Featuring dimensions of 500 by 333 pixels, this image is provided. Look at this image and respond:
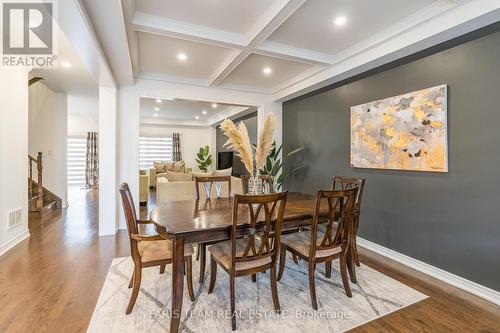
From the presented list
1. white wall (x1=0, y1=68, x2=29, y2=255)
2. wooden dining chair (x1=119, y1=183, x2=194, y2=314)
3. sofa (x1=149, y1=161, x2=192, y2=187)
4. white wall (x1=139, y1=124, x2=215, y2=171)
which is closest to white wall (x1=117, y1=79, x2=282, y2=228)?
white wall (x1=0, y1=68, x2=29, y2=255)

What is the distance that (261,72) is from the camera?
4027mm

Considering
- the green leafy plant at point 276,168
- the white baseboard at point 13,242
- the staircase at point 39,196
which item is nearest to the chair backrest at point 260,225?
the green leafy plant at point 276,168

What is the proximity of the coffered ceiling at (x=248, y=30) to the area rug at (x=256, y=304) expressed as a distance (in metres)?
2.30

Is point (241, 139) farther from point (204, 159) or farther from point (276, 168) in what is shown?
point (204, 159)

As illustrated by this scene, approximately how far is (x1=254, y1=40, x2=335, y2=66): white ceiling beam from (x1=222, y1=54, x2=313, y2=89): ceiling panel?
31cm

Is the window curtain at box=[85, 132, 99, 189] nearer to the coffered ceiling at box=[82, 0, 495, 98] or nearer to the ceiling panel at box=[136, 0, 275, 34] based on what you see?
the coffered ceiling at box=[82, 0, 495, 98]

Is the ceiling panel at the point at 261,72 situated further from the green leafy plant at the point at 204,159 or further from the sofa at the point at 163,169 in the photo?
the green leafy plant at the point at 204,159

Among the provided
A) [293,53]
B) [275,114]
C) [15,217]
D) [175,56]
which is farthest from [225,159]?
→ [15,217]

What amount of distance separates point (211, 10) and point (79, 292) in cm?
279

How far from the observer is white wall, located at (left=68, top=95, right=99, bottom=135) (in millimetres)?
6023

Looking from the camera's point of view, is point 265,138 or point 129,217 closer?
point 129,217

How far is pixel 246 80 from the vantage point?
4422 mm

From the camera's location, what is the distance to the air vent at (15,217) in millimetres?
3207

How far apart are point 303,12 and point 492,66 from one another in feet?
5.59
